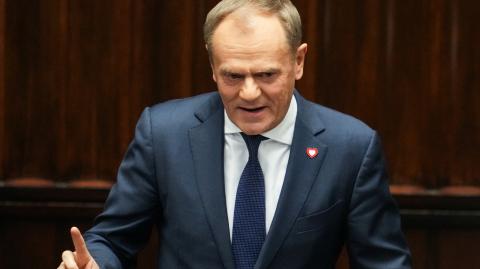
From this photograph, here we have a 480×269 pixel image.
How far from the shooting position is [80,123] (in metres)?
3.00

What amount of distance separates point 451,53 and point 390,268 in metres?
1.05

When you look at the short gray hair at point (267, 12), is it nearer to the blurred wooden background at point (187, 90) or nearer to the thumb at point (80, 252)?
the thumb at point (80, 252)

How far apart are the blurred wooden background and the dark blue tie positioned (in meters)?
0.95

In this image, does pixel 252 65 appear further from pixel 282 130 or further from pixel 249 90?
pixel 282 130

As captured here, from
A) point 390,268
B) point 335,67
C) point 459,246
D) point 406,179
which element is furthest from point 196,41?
point 390,268

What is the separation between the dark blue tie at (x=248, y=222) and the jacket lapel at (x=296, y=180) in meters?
0.03

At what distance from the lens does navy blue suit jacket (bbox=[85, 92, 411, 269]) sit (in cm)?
203

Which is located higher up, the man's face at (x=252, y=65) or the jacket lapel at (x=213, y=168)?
the man's face at (x=252, y=65)

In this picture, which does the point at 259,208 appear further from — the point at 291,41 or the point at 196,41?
the point at 196,41

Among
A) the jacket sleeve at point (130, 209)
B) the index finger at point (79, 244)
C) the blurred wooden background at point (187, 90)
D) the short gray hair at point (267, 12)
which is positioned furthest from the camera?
the blurred wooden background at point (187, 90)

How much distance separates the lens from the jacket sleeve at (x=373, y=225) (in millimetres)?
2023

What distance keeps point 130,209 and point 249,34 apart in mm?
409

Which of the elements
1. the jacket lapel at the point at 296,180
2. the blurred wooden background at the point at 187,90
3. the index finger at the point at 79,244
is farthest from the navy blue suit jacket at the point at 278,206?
the blurred wooden background at the point at 187,90

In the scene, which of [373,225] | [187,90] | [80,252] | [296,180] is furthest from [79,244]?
[187,90]
